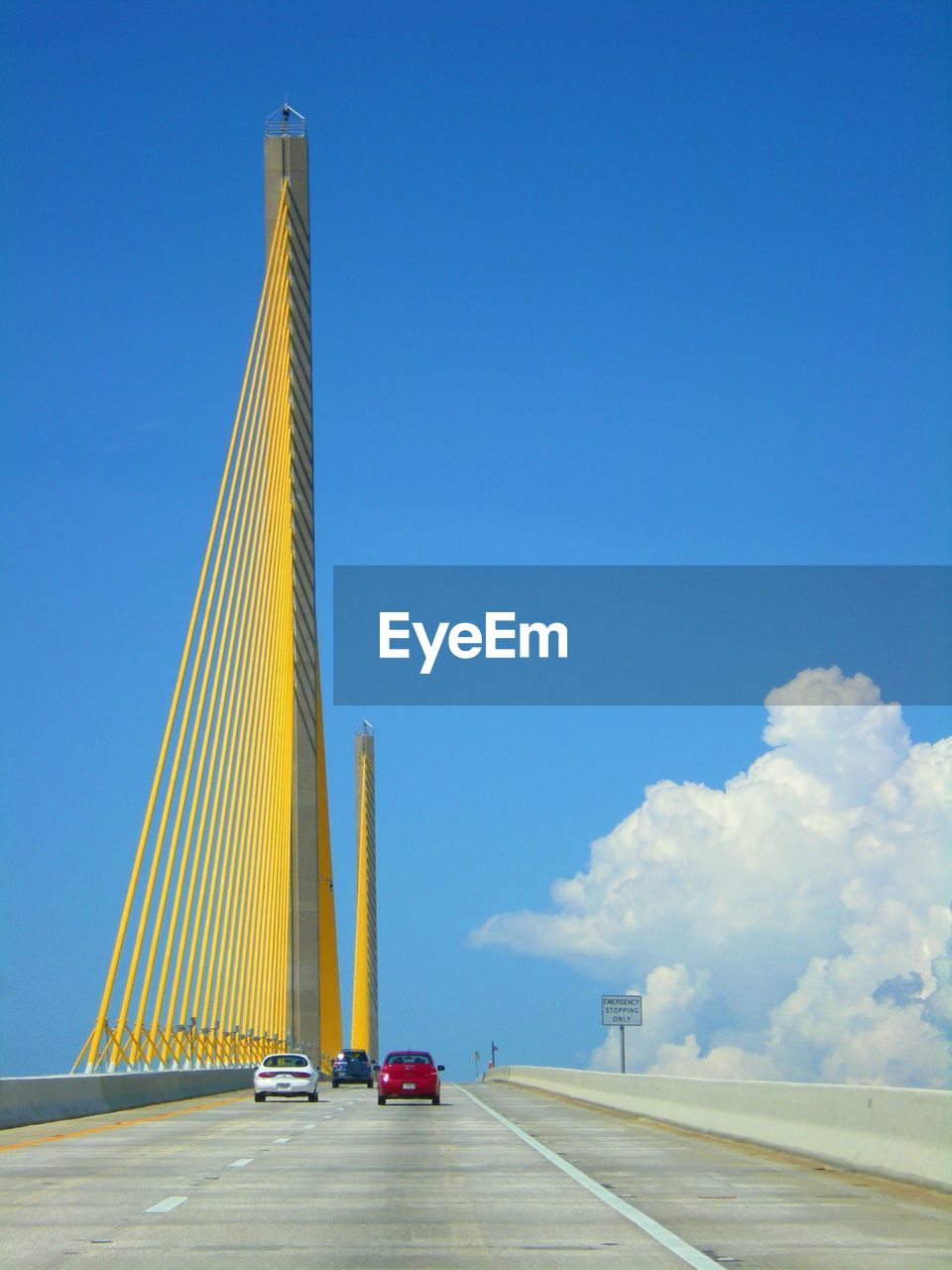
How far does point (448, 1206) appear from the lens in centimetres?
1369

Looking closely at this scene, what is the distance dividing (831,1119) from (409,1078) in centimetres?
2092

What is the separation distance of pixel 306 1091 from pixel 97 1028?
1027 cm

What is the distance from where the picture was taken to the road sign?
4356 cm

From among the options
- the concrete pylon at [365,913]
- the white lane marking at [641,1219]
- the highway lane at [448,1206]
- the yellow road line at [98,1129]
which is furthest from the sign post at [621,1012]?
the concrete pylon at [365,913]

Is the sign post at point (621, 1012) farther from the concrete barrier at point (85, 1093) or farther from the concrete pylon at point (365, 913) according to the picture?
the concrete pylon at point (365, 913)

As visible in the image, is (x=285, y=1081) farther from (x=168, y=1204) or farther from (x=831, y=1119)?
(x=168, y=1204)

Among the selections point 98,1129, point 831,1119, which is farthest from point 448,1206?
point 98,1129

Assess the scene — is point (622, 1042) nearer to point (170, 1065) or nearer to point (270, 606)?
point (170, 1065)

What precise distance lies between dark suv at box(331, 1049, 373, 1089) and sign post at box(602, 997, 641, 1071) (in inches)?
776

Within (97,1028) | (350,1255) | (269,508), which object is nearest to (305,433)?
(269,508)

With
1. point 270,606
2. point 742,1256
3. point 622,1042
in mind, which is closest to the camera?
point 742,1256

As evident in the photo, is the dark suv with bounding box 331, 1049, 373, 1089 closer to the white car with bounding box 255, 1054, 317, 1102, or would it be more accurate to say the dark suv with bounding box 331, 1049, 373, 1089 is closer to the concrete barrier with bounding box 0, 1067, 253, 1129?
the concrete barrier with bounding box 0, 1067, 253, 1129

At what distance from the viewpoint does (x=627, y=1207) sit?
1365 cm

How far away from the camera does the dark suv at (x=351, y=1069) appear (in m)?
61.5
